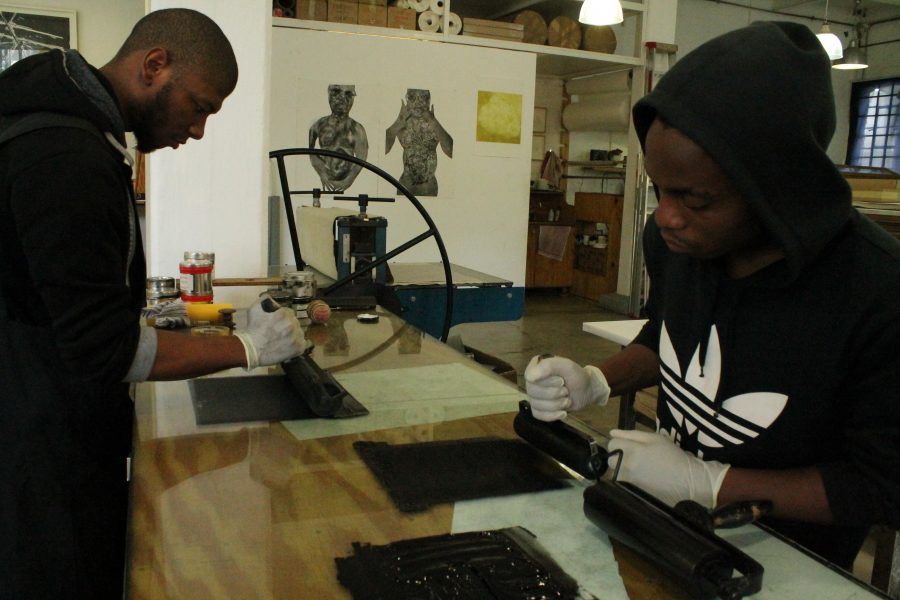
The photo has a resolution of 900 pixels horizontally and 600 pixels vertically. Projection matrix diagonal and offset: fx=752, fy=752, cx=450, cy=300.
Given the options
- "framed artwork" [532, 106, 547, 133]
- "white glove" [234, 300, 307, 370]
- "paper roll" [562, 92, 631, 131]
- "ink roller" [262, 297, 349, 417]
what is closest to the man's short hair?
"white glove" [234, 300, 307, 370]

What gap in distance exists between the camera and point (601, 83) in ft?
24.3

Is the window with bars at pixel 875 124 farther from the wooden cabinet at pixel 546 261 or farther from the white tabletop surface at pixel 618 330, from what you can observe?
the white tabletop surface at pixel 618 330

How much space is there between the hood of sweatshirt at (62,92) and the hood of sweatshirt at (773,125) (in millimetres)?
890

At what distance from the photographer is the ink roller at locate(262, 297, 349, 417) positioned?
1392mm

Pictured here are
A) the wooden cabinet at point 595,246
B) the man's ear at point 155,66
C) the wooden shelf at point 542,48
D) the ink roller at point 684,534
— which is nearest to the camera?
the ink roller at point 684,534

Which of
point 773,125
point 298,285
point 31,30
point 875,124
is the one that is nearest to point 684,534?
point 773,125

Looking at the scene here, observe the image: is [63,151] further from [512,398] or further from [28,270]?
[512,398]

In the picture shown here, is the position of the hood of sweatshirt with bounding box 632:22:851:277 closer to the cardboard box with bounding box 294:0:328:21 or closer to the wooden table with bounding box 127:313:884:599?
the wooden table with bounding box 127:313:884:599

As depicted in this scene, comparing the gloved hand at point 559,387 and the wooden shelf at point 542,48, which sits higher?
the wooden shelf at point 542,48

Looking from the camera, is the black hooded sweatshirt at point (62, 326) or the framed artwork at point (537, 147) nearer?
the black hooded sweatshirt at point (62, 326)

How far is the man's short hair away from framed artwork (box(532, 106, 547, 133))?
679cm

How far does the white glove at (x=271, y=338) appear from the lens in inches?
58.6

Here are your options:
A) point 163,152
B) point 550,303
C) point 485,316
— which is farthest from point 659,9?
point 163,152

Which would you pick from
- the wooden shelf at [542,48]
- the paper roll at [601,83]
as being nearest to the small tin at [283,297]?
the wooden shelf at [542,48]
